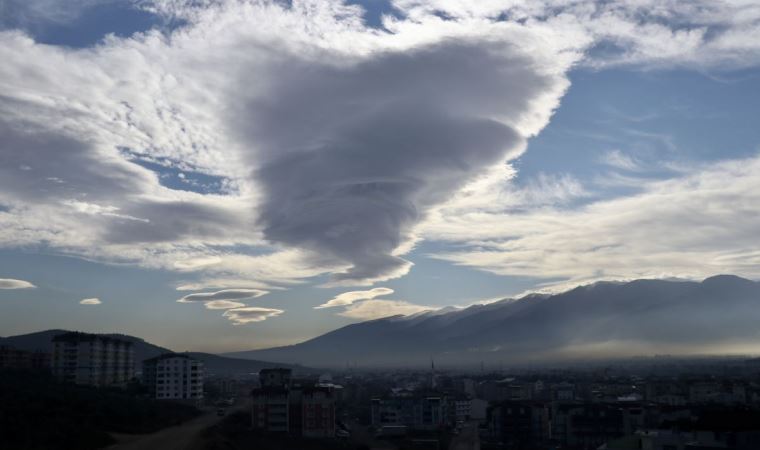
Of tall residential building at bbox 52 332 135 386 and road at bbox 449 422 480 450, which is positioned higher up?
tall residential building at bbox 52 332 135 386

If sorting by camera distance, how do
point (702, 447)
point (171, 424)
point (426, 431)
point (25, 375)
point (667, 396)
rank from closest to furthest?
point (702, 447)
point (171, 424)
point (426, 431)
point (25, 375)
point (667, 396)

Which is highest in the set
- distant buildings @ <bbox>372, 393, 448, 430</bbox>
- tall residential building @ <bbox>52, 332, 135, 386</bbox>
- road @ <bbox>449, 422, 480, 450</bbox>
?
tall residential building @ <bbox>52, 332, 135, 386</bbox>

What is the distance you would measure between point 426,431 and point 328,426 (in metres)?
11.6

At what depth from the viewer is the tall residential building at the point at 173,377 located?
81812mm

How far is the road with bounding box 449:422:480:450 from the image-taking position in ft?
167

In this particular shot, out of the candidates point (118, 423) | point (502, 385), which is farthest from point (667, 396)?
point (118, 423)

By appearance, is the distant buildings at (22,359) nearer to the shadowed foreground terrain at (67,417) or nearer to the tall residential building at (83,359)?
the tall residential building at (83,359)

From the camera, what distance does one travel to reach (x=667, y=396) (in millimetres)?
76000

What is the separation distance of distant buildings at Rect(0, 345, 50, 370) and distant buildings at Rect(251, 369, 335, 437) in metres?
44.4

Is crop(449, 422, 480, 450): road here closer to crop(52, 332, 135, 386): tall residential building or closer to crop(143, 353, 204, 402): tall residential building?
crop(143, 353, 204, 402): tall residential building

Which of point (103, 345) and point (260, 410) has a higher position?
point (103, 345)

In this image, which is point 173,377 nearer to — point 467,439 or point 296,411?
point 296,411

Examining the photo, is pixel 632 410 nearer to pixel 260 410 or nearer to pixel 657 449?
pixel 657 449

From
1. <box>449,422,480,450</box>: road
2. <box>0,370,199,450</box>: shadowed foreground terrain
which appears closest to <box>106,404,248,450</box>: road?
<box>0,370,199,450</box>: shadowed foreground terrain
